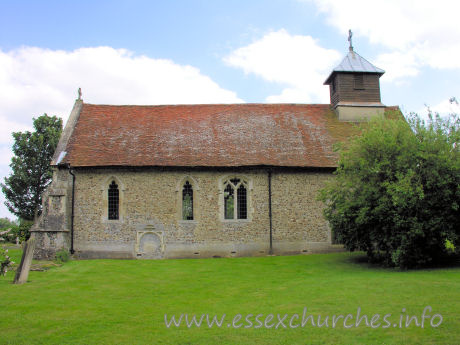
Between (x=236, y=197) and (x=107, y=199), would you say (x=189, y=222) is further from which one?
(x=107, y=199)

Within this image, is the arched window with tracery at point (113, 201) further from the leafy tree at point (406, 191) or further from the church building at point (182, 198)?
the leafy tree at point (406, 191)

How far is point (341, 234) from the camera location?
624 inches

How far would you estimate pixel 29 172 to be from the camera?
117 feet

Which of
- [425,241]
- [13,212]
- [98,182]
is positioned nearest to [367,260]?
[425,241]

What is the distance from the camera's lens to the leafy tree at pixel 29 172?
35.3 meters

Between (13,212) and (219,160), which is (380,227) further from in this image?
(13,212)

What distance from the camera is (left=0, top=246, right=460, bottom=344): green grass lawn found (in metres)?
6.74

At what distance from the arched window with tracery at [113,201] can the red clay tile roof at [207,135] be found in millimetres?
1244

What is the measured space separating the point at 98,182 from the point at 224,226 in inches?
257

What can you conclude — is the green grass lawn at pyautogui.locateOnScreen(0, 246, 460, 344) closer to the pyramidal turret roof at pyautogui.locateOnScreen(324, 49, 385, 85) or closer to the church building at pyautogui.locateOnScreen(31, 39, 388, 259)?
the church building at pyautogui.locateOnScreen(31, 39, 388, 259)

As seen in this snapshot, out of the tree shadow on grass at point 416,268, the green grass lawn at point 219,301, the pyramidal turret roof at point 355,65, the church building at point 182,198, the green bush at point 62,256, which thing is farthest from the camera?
the pyramidal turret roof at point 355,65

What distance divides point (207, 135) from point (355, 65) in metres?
10.6

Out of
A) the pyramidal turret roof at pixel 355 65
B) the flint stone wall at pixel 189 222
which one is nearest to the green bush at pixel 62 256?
the flint stone wall at pixel 189 222

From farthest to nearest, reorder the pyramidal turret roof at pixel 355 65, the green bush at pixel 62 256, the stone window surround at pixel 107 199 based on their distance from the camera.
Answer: the pyramidal turret roof at pixel 355 65, the stone window surround at pixel 107 199, the green bush at pixel 62 256
